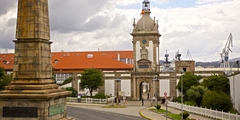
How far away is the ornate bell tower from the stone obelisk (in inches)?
1842

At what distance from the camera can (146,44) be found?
6950 cm

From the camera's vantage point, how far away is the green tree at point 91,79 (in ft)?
214

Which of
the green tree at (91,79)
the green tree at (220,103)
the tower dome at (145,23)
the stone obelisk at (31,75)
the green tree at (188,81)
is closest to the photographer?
the stone obelisk at (31,75)

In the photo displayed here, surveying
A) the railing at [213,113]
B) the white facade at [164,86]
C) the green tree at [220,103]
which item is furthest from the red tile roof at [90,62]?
the green tree at [220,103]

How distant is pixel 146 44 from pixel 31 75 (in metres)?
48.3

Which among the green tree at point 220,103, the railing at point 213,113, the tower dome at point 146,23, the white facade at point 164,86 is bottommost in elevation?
the railing at point 213,113

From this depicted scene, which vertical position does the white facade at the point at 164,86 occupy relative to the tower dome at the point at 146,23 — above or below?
below

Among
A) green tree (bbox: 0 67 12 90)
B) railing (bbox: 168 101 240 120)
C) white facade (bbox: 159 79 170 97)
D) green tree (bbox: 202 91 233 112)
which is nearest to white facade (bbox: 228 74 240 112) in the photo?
green tree (bbox: 202 91 233 112)

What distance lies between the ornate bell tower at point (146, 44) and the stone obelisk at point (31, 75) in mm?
46792

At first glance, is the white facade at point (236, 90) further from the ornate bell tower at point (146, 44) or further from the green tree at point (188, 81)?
the ornate bell tower at point (146, 44)

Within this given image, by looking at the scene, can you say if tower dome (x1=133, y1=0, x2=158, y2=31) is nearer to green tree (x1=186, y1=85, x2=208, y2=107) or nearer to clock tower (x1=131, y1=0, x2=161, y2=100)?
clock tower (x1=131, y1=0, x2=161, y2=100)

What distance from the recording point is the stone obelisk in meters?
21.6

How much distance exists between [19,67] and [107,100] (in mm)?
38366

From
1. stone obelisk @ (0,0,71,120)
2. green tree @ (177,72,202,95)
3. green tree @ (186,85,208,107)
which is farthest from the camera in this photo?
green tree @ (177,72,202,95)
